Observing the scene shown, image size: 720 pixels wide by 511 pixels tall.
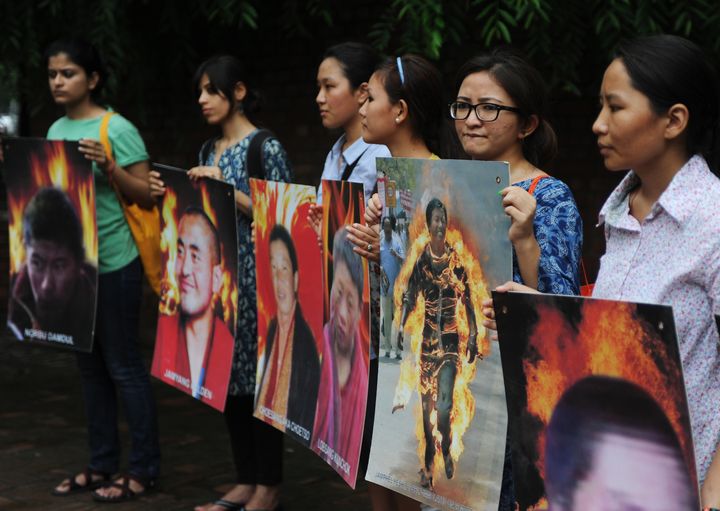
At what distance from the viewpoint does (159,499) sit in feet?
15.7

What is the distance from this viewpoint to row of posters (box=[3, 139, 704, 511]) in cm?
196

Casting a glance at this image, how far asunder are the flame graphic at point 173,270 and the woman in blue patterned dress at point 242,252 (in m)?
0.06

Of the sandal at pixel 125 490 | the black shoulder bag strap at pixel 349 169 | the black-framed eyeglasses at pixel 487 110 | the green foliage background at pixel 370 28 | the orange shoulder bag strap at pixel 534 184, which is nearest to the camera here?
the orange shoulder bag strap at pixel 534 184

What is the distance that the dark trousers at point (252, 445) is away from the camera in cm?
437

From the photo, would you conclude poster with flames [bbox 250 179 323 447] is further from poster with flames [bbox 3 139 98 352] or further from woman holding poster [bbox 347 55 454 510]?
poster with flames [bbox 3 139 98 352]

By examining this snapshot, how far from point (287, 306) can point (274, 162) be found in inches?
30.9

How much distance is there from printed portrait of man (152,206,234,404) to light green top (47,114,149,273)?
1.32 ft

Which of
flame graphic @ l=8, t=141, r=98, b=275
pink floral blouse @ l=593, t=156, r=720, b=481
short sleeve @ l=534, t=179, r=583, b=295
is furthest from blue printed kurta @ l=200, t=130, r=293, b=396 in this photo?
pink floral blouse @ l=593, t=156, r=720, b=481

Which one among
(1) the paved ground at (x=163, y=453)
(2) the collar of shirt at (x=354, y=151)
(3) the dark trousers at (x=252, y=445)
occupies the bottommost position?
(1) the paved ground at (x=163, y=453)

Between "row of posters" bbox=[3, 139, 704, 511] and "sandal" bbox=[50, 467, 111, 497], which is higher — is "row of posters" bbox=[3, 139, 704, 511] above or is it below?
above

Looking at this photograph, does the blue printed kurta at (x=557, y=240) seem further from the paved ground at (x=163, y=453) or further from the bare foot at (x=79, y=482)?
the bare foot at (x=79, y=482)

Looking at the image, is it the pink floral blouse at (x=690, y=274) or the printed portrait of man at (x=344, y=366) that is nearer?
the pink floral blouse at (x=690, y=274)

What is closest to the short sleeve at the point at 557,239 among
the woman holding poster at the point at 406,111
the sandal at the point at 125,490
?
the woman holding poster at the point at 406,111

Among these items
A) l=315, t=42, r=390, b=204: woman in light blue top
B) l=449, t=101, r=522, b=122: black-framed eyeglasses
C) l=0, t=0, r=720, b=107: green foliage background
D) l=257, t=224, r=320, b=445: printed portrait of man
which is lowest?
l=257, t=224, r=320, b=445: printed portrait of man
